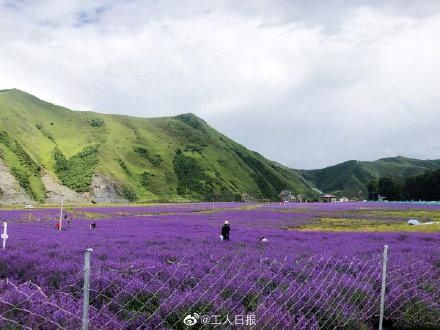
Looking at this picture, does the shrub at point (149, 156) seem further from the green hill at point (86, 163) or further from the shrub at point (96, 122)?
the shrub at point (96, 122)

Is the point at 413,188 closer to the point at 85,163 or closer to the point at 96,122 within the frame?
the point at 85,163

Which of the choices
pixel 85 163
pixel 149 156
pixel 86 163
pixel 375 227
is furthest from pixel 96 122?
pixel 375 227

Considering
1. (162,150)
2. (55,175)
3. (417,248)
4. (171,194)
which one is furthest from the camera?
→ (162,150)

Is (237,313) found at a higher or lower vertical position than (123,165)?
lower

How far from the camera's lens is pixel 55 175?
5251 inches

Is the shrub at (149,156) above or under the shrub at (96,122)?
under

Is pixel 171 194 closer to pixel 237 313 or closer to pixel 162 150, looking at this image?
pixel 162 150

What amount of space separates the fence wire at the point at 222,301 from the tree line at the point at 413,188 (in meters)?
153

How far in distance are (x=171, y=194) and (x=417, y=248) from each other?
146m

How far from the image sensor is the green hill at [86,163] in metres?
119

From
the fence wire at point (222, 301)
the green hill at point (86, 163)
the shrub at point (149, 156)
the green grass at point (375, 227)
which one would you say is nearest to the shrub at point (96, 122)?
the green hill at point (86, 163)

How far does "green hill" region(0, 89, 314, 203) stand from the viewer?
391 ft

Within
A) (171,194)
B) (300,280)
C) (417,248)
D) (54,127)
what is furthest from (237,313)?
(54,127)

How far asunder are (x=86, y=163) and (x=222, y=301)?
144m
